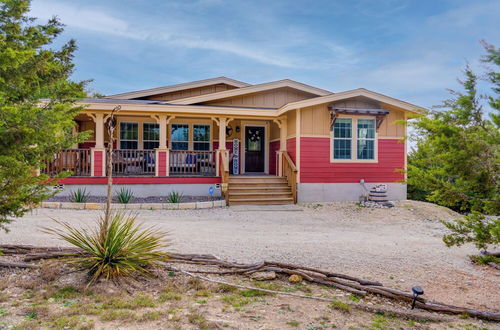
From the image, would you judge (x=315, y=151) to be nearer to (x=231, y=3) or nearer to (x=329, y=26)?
(x=329, y=26)

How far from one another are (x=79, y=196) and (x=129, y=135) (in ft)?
13.1

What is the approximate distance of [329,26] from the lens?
15.1 meters

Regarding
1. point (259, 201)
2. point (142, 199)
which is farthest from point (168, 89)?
point (259, 201)

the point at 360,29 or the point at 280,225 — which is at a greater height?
the point at 360,29

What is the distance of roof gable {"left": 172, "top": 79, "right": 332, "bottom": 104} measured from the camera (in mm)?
12953

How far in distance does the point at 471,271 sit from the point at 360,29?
13.2 m

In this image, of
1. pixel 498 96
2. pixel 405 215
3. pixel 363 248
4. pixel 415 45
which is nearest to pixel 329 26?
pixel 415 45

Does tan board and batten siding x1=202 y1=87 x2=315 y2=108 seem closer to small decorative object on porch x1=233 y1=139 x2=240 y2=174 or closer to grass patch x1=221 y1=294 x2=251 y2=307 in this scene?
small decorative object on porch x1=233 y1=139 x2=240 y2=174

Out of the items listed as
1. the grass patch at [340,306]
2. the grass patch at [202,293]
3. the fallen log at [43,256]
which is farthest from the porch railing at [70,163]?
the grass patch at [340,306]

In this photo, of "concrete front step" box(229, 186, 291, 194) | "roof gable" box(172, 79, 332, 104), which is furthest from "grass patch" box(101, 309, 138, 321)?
"roof gable" box(172, 79, 332, 104)

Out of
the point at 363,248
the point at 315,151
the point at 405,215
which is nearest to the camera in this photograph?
the point at 363,248

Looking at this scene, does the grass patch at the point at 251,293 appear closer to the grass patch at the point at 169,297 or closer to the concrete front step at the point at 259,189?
the grass patch at the point at 169,297

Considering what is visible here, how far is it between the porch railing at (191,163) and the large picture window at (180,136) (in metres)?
1.40

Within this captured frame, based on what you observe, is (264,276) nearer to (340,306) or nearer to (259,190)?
(340,306)
